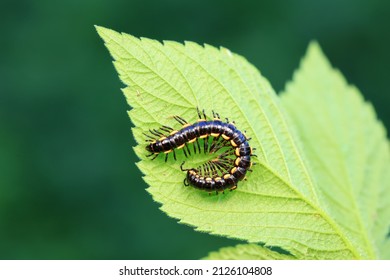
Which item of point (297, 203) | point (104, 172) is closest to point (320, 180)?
point (297, 203)

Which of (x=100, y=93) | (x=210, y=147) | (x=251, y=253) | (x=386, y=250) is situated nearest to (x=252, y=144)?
(x=210, y=147)

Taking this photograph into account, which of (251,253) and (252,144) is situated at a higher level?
(252,144)

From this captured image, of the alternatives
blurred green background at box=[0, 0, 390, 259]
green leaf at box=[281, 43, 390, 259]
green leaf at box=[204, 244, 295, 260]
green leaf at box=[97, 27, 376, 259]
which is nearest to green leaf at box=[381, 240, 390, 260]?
green leaf at box=[281, 43, 390, 259]

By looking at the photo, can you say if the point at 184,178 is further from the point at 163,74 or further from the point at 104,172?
the point at 104,172

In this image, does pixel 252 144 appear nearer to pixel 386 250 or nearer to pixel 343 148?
pixel 343 148

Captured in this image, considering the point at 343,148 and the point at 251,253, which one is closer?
the point at 251,253

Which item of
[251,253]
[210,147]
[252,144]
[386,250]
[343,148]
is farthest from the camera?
[343,148]
